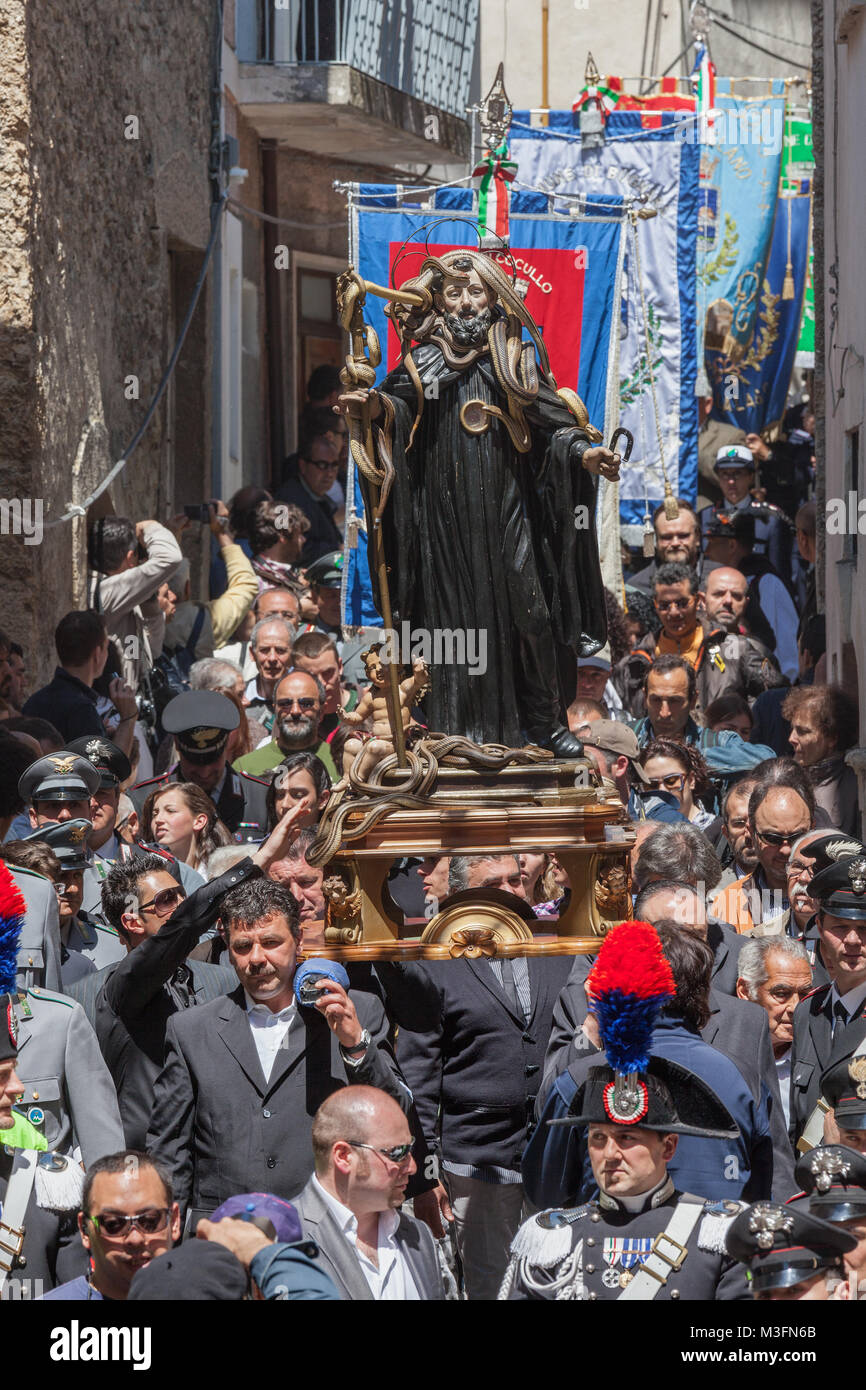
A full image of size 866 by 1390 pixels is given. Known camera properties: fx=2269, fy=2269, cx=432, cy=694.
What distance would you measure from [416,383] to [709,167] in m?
10.8

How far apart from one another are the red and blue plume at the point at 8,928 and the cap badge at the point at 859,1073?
196 centimetres

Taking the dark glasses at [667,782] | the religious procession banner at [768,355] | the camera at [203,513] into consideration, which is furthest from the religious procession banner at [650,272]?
the dark glasses at [667,782]

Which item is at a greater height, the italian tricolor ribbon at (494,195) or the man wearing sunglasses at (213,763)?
the italian tricolor ribbon at (494,195)

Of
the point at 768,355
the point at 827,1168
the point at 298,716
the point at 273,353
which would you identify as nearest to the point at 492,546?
the point at 827,1168

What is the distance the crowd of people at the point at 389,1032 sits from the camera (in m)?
4.67

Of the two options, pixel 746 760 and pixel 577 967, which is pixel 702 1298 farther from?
pixel 746 760

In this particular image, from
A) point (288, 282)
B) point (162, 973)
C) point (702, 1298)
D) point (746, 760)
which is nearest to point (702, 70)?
point (288, 282)

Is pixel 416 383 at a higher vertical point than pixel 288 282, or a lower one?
lower

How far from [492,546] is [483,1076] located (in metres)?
1.47

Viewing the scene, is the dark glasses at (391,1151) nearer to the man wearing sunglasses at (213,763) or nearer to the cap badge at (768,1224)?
the cap badge at (768,1224)

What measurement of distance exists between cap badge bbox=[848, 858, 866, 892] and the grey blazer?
5.37 feet

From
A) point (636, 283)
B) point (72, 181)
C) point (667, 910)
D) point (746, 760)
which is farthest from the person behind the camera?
point (636, 283)

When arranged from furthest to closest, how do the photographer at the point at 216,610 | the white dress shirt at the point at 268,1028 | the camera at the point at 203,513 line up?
the camera at the point at 203,513, the photographer at the point at 216,610, the white dress shirt at the point at 268,1028

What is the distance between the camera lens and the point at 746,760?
9031 millimetres
